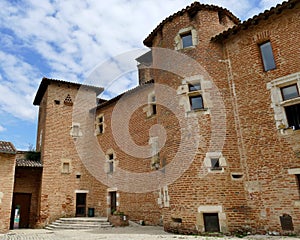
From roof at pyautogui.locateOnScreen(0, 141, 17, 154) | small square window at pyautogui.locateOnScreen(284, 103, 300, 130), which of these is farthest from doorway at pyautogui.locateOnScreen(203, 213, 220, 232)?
roof at pyautogui.locateOnScreen(0, 141, 17, 154)

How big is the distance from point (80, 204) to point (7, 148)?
5.22 meters

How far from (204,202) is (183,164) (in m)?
1.38

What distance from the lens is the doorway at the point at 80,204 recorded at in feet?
48.7

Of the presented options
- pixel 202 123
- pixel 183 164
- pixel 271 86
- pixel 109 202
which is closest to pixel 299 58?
pixel 271 86

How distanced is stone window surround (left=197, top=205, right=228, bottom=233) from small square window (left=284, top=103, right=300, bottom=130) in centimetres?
328

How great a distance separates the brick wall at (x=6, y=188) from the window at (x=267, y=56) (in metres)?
10.8

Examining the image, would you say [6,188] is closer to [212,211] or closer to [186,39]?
[212,211]

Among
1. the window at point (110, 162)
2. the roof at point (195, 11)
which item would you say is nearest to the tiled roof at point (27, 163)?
the window at point (110, 162)

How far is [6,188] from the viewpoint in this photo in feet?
37.5

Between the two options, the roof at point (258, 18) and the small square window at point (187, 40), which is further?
the small square window at point (187, 40)

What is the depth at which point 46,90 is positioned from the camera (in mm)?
16297

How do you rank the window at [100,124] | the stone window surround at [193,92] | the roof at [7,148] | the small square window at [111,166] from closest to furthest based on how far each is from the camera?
1. the stone window surround at [193,92]
2. the roof at [7,148]
3. the small square window at [111,166]
4. the window at [100,124]

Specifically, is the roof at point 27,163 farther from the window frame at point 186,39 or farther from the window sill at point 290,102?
the window sill at point 290,102

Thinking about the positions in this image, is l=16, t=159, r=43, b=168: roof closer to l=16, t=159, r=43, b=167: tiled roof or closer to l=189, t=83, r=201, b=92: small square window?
l=16, t=159, r=43, b=167: tiled roof
